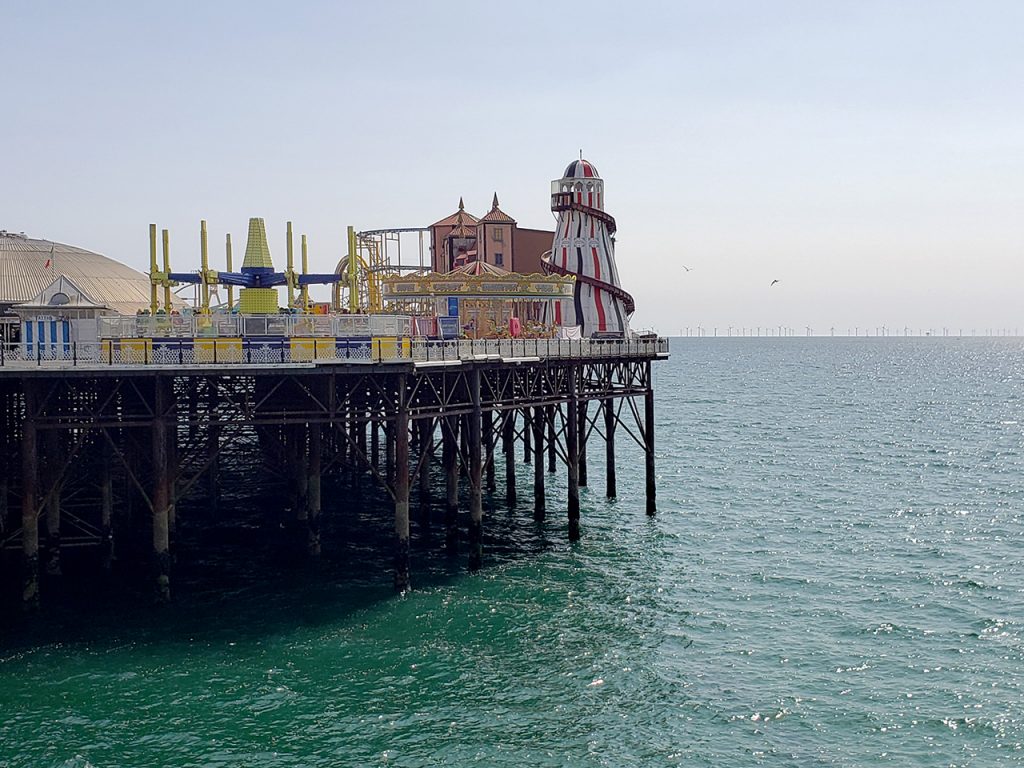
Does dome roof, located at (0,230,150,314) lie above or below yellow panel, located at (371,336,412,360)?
above

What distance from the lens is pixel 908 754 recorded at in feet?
82.7

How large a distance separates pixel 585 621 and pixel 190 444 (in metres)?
15.5

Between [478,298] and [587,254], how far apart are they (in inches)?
481

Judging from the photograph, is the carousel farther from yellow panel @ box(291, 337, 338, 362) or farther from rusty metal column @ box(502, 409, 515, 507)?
yellow panel @ box(291, 337, 338, 362)

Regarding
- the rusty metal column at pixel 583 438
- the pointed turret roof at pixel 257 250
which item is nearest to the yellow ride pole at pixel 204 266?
the pointed turret roof at pixel 257 250

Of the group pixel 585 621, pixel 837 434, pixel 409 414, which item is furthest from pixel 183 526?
pixel 837 434

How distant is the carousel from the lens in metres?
50.5

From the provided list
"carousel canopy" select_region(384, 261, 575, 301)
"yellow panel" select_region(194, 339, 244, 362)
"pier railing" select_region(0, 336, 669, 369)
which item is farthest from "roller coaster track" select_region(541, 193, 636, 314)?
"yellow panel" select_region(194, 339, 244, 362)

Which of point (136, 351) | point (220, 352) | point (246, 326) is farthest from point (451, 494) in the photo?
point (136, 351)

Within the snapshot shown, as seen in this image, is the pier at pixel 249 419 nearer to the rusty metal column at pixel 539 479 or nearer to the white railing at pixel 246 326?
the rusty metal column at pixel 539 479

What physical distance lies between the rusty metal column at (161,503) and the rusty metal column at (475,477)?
35.3 feet

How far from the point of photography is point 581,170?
62438mm

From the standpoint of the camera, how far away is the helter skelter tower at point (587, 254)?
199ft

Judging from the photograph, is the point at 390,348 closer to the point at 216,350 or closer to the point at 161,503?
the point at 216,350
